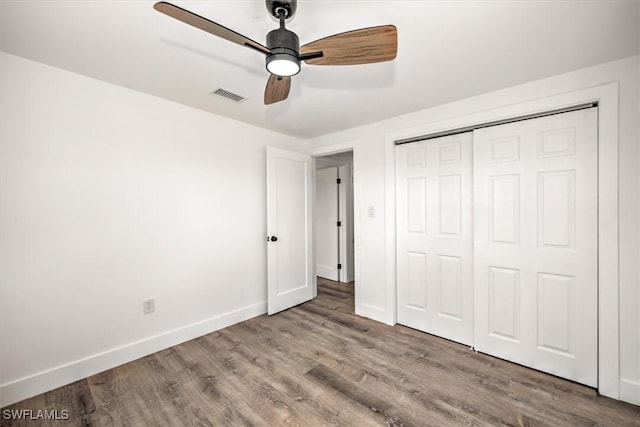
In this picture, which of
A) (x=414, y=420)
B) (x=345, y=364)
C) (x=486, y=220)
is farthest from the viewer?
(x=486, y=220)

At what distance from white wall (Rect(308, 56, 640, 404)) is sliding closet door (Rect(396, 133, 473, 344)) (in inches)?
5.8

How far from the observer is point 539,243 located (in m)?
2.19

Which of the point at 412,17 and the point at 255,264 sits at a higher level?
the point at 412,17

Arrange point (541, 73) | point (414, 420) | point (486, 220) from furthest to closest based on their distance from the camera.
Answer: point (486, 220)
point (541, 73)
point (414, 420)

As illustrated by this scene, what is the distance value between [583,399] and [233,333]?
9.54 feet

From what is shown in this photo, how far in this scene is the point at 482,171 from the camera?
8.02 feet

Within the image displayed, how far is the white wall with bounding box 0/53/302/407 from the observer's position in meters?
1.86

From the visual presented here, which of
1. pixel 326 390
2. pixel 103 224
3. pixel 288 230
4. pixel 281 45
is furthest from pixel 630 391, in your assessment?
pixel 103 224

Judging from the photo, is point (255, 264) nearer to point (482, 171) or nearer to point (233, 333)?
point (233, 333)

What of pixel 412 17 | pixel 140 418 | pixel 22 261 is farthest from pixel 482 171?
pixel 22 261

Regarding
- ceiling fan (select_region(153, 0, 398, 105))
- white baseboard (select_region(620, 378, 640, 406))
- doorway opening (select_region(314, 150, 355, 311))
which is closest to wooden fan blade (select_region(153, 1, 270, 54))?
ceiling fan (select_region(153, 0, 398, 105))

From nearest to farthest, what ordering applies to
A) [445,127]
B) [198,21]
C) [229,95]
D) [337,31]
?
[198,21] < [337,31] < [229,95] < [445,127]

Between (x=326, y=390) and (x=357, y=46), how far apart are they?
220 centimetres

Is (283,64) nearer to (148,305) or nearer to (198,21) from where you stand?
(198,21)
